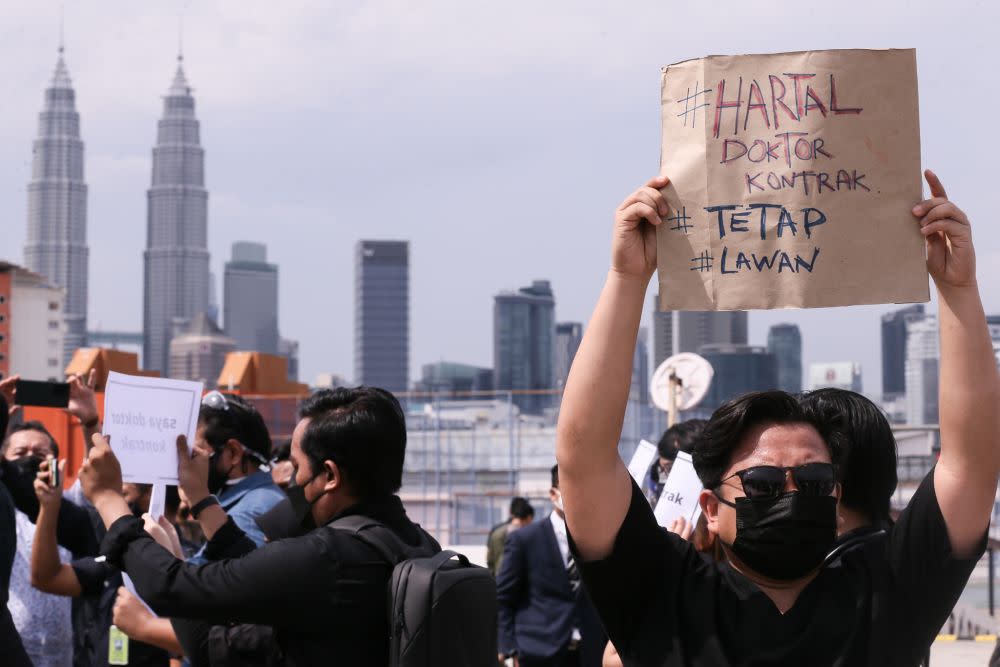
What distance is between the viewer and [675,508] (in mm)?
4539

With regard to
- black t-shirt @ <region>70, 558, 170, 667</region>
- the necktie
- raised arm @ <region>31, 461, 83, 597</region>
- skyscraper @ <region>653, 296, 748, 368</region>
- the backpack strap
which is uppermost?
skyscraper @ <region>653, 296, 748, 368</region>

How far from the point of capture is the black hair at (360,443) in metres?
3.26

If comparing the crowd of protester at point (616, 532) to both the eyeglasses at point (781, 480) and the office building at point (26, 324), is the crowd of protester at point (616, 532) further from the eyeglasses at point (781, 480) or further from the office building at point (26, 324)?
the office building at point (26, 324)

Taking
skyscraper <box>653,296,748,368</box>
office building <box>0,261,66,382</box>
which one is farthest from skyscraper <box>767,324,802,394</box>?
office building <box>0,261,66,382</box>

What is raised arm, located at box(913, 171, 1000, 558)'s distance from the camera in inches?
93.6

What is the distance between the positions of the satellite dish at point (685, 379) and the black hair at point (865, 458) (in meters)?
7.32

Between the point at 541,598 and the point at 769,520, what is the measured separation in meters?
4.87

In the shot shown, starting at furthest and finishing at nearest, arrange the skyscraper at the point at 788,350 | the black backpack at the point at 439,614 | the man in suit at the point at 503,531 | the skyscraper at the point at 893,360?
the skyscraper at the point at 788,350, the skyscraper at the point at 893,360, the man in suit at the point at 503,531, the black backpack at the point at 439,614

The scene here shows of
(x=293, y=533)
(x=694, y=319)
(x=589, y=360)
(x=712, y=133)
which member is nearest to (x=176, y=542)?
(x=293, y=533)

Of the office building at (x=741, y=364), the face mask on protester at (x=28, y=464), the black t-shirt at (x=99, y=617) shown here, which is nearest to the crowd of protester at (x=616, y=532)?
the black t-shirt at (x=99, y=617)

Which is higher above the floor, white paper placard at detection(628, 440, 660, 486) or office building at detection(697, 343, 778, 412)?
Answer: office building at detection(697, 343, 778, 412)

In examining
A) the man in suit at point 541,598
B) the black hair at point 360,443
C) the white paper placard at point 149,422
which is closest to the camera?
the black hair at point 360,443

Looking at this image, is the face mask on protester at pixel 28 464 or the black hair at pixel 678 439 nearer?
the face mask on protester at pixel 28 464

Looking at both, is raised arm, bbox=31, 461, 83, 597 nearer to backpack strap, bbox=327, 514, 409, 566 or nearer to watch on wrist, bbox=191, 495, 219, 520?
watch on wrist, bbox=191, 495, 219, 520
